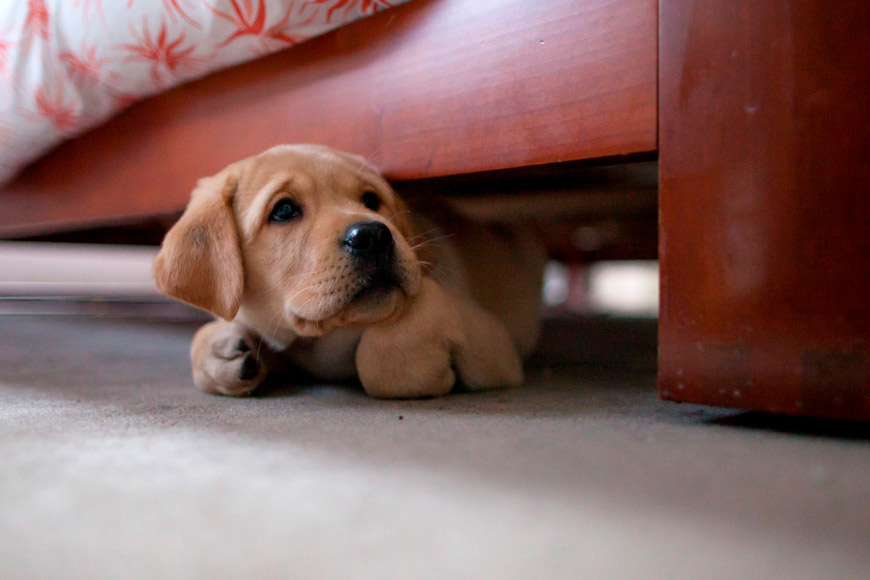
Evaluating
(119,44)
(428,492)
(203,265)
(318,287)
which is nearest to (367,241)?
(318,287)

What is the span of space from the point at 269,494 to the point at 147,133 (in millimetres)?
1627

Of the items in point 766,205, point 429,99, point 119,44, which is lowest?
point 766,205

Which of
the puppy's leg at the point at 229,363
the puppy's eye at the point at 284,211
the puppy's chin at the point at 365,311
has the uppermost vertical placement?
the puppy's eye at the point at 284,211

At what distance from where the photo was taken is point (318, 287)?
1221mm

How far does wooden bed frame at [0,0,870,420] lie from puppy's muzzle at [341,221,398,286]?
0.89 ft

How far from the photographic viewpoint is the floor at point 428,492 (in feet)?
1.91

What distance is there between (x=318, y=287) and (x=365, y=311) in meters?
0.10

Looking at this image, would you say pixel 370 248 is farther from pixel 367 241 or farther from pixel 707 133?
pixel 707 133

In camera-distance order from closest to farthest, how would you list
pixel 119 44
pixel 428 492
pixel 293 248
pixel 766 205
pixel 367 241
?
pixel 428 492
pixel 766 205
pixel 367 241
pixel 293 248
pixel 119 44

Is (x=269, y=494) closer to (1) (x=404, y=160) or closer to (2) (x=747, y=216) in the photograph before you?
(2) (x=747, y=216)

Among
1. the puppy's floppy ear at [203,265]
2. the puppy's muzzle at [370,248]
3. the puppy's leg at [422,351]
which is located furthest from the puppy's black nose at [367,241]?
the puppy's floppy ear at [203,265]

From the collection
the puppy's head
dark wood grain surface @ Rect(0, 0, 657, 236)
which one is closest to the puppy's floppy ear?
the puppy's head

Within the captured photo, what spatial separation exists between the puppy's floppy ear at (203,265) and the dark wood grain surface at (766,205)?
2.68 ft

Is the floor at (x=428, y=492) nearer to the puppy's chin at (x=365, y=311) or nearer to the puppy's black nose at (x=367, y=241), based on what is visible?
the puppy's chin at (x=365, y=311)
